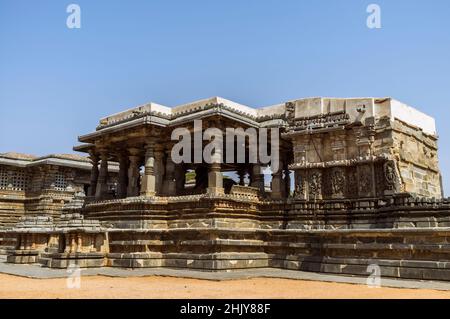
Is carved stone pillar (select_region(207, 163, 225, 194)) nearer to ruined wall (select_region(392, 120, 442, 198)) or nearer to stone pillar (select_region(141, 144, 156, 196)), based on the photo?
stone pillar (select_region(141, 144, 156, 196))

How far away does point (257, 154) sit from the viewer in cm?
1905

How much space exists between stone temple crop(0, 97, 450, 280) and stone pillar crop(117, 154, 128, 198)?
1.69 m

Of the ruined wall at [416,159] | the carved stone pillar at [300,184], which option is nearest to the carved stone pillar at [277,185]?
the carved stone pillar at [300,184]

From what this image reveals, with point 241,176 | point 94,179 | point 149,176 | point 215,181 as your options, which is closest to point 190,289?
point 215,181

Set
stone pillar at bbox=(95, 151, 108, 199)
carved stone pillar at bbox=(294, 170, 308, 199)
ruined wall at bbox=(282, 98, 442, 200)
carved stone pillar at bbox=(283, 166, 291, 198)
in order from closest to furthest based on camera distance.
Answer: ruined wall at bbox=(282, 98, 442, 200)
carved stone pillar at bbox=(294, 170, 308, 199)
carved stone pillar at bbox=(283, 166, 291, 198)
stone pillar at bbox=(95, 151, 108, 199)

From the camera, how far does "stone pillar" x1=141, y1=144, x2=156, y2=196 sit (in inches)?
706

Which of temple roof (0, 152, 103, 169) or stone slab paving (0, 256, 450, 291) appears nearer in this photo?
stone slab paving (0, 256, 450, 291)

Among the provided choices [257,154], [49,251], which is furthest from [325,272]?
[49,251]

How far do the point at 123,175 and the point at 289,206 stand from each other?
30.6 feet

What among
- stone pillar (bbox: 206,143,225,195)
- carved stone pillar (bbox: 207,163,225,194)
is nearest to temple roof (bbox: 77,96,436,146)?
stone pillar (bbox: 206,143,225,195)

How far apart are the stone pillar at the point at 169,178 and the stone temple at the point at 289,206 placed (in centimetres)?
6

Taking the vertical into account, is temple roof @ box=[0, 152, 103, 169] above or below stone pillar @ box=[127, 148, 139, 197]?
above

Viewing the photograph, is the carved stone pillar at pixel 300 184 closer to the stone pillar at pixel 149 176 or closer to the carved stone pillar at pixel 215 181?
the carved stone pillar at pixel 215 181
